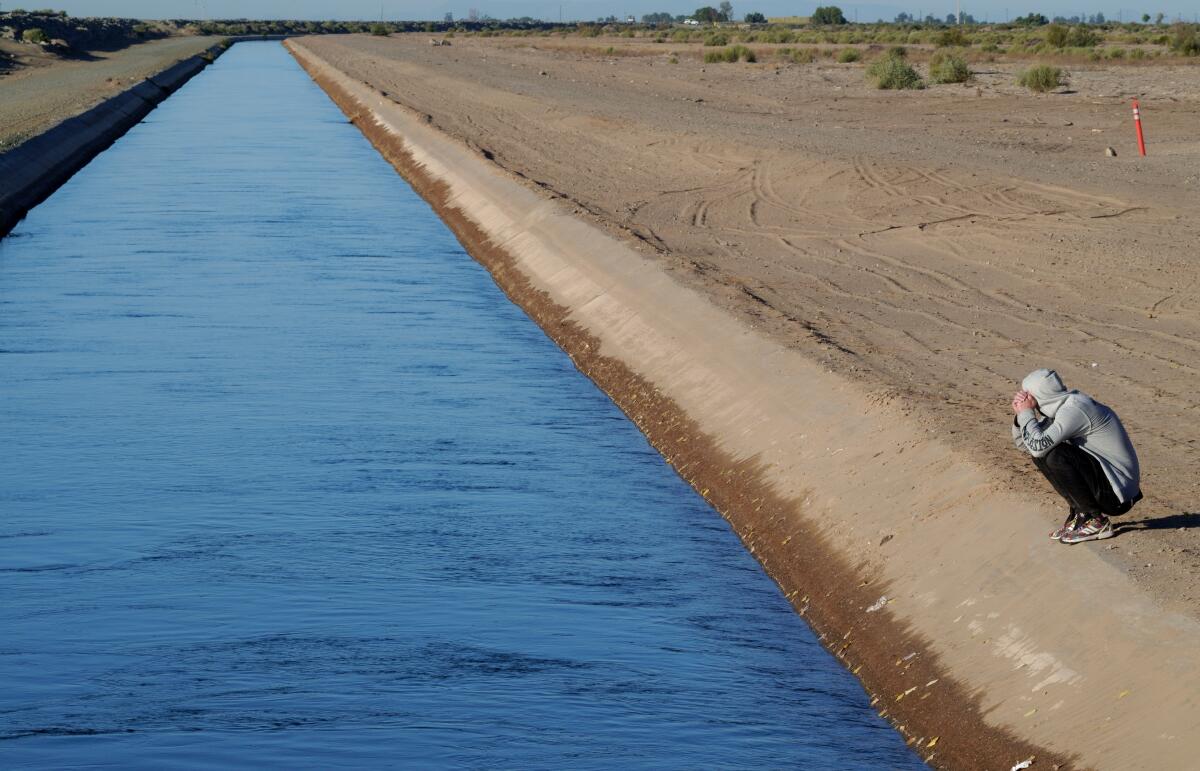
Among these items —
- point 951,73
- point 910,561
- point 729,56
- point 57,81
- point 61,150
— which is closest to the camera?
point 910,561

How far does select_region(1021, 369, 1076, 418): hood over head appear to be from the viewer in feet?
28.5

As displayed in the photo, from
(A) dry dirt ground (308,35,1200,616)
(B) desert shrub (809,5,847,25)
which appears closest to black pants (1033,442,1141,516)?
(A) dry dirt ground (308,35,1200,616)

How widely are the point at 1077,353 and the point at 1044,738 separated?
306 inches

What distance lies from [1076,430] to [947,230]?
15264mm

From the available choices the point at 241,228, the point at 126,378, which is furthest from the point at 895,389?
the point at 241,228

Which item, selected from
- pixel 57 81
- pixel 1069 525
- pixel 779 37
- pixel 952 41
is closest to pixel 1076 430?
pixel 1069 525

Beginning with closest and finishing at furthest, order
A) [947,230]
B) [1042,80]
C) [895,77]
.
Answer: [947,230], [1042,80], [895,77]

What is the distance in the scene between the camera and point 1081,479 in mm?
8773

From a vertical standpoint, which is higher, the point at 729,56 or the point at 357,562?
the point at 729,56

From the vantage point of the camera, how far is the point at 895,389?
44.3ft

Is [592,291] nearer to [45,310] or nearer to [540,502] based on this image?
[45,310]

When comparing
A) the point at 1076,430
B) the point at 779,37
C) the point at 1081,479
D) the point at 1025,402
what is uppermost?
the point at 779,37

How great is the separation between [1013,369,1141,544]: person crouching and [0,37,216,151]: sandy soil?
32329 mm

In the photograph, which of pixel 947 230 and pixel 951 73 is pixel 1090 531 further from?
pixel 951 73
